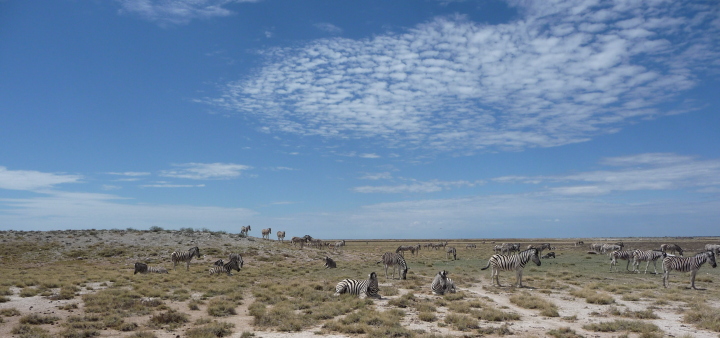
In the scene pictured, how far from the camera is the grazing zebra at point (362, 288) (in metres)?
18.5

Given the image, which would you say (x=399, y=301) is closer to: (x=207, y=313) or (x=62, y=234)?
(x=207, y=313)

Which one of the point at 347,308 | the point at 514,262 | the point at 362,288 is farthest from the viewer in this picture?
the point at 514,262

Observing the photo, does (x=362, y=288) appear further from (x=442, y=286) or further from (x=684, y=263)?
(x=684, y=263)

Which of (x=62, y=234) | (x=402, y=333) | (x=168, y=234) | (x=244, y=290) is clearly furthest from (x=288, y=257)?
(x=402, y=333)

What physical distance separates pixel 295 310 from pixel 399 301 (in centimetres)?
440

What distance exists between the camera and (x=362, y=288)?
1875cm

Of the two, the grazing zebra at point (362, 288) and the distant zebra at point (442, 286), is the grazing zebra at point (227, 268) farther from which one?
the distant zebra at point (442, 286)

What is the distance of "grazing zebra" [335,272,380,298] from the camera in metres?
18.5

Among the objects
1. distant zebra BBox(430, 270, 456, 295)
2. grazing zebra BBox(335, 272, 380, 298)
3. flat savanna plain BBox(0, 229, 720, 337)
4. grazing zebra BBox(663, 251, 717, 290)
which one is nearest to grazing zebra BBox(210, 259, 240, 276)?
flat savanna plain BBox(0, 229, 720, 337)

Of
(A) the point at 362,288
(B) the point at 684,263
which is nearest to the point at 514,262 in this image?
(A) the point at 362,288

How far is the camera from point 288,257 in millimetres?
43625

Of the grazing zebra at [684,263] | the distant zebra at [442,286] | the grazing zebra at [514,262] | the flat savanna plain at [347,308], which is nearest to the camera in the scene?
the flat savanna plain at [347,308]

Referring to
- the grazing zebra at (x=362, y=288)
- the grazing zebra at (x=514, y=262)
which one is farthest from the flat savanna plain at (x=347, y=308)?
the grazing zebra at (x=514, y=262)

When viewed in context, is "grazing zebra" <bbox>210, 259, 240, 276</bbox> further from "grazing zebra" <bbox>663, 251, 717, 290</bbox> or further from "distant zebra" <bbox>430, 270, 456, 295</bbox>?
"grazing zebra" <bbox>663, 251, 717, 290</bbox>
